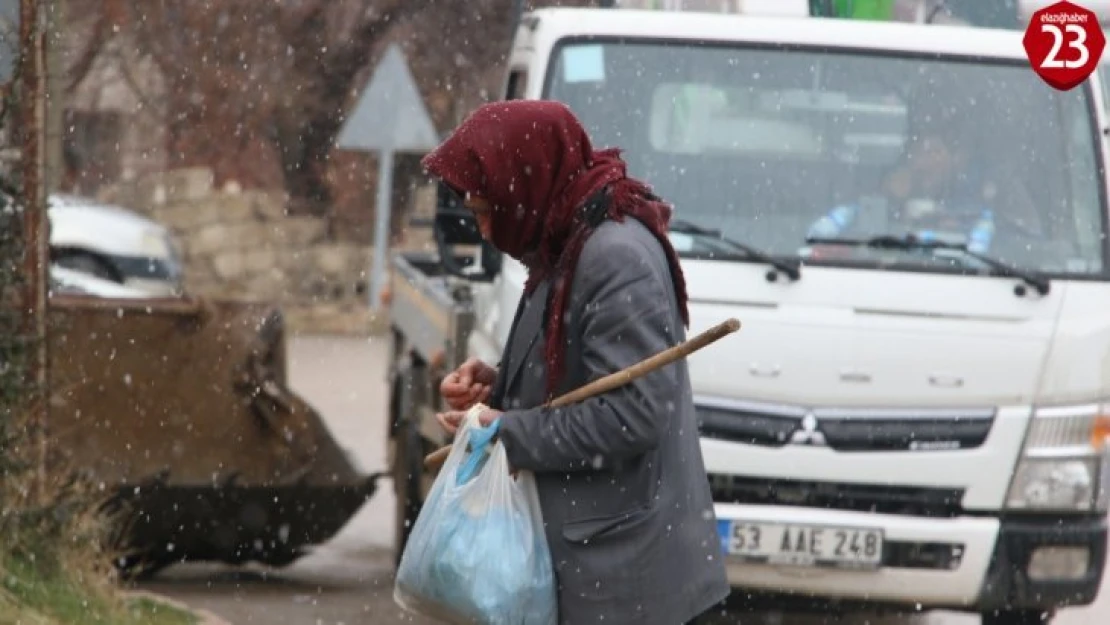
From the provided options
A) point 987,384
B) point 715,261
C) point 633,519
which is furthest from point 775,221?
point 633,519

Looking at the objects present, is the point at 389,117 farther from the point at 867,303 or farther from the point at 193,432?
the point at 867,303

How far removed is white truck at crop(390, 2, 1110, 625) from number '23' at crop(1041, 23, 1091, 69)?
0.76 feet

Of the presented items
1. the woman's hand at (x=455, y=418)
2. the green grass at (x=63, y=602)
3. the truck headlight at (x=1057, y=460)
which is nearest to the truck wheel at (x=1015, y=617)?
the truck headlight at (x=1057, y=460)

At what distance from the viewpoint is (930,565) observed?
7.59m

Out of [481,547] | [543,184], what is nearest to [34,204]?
[543,184]

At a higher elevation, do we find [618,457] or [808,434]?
[618,457]

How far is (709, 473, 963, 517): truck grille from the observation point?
760 cm

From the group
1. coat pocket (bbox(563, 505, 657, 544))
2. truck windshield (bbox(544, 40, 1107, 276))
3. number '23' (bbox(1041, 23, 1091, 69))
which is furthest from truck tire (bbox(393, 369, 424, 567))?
coat pocket (bbox(563, 505, 657, 544))

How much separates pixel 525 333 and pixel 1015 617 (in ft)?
13.7

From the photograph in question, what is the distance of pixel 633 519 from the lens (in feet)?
14.0

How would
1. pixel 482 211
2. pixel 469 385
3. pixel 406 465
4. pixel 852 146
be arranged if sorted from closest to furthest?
pixel 482 211 → pixel 469 385 → pixel 852 146 → pixel 406 465

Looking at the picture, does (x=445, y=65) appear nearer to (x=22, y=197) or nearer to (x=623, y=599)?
(x=22, y=197)

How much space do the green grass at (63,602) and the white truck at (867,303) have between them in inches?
58.9

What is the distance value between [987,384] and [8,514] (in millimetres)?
3028
